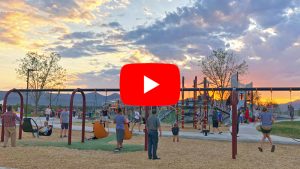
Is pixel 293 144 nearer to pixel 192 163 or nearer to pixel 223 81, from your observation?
pixel 192 163

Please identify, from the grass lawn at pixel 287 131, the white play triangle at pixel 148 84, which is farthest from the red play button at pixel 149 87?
the grass lawn at pixel 287 131

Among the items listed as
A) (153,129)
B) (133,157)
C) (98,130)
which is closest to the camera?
(153,129)

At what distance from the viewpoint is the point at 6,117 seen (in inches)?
634

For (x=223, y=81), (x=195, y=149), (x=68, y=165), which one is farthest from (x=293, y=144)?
(x=223, y=81)

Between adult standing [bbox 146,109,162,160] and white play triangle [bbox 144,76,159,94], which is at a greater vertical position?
white play triangle [bbox 144,76,159,94]

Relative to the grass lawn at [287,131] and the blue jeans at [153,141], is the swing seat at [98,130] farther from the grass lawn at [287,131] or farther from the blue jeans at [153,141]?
the grass lawn at [287,131]

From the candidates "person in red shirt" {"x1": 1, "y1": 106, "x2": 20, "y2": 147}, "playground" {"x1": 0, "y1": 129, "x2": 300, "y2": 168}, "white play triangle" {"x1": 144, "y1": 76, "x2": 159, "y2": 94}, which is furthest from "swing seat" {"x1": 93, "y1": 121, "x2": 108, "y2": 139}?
"white play triangle" {"x1": 144, "y1": 76, "x2": 159, "y2": 94}

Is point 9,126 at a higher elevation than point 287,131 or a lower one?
higher

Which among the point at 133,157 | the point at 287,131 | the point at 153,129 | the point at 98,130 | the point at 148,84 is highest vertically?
the point at 148,84

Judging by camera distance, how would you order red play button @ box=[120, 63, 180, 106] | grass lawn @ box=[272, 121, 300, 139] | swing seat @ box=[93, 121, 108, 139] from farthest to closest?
1. grass lawn @ box=[272, 121, 300, 139]
2. swing seat @ box=[93, 121, 108, 139]
3. red play button @ box=[120, 63, 180, 106]

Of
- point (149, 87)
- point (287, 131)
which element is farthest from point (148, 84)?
point (287, 131)

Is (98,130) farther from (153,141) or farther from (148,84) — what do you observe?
(148,84)

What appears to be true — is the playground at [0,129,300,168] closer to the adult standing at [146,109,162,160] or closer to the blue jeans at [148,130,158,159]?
the blue jeans at [148,130,158,159]

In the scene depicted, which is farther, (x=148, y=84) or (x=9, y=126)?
(x=9, y=126)
